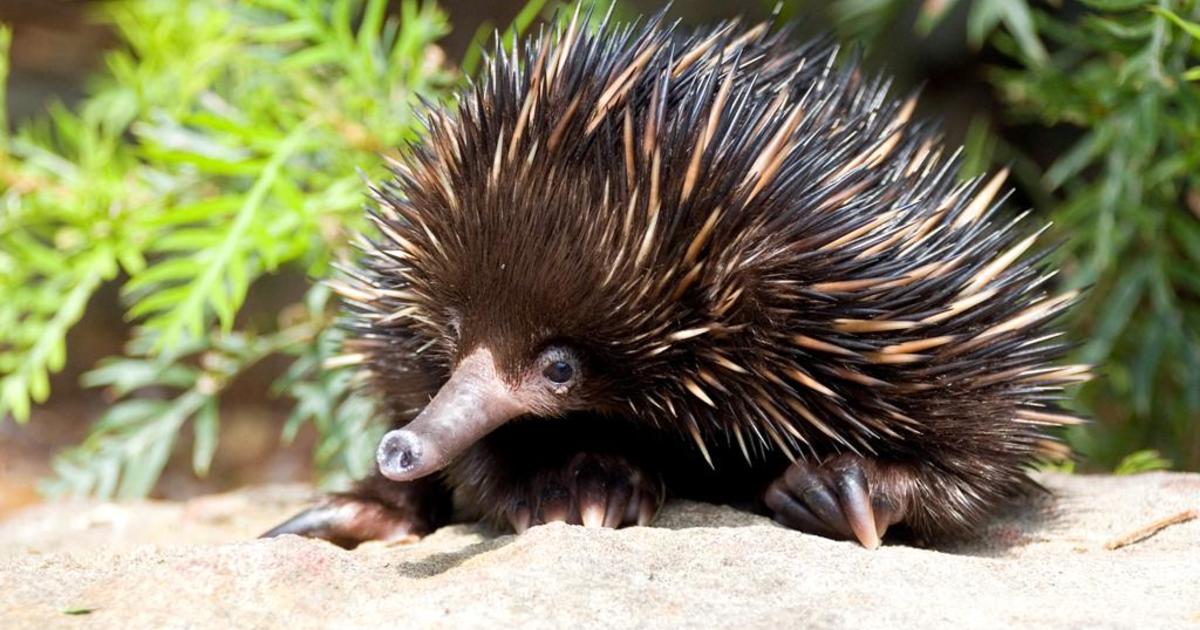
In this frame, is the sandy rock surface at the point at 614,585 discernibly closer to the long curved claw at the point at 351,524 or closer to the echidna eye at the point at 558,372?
the echidna eye at the point at 558,372

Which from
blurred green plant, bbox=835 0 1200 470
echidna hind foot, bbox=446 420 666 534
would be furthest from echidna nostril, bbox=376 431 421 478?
blurred green plant, bbox=835 0 1200 470

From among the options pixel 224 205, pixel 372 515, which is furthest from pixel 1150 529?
pixel 224 205

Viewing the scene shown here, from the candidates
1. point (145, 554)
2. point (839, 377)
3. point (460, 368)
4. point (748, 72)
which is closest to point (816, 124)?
point (748, 72)

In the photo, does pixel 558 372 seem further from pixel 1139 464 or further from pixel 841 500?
pixel 1139 464

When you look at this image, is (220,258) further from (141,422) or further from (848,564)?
(848,564)

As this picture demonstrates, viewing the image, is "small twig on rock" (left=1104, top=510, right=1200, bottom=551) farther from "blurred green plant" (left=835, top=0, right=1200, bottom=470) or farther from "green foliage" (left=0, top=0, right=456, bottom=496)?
"green foliage" (left=0, top=0, right=456, bottom=496)
